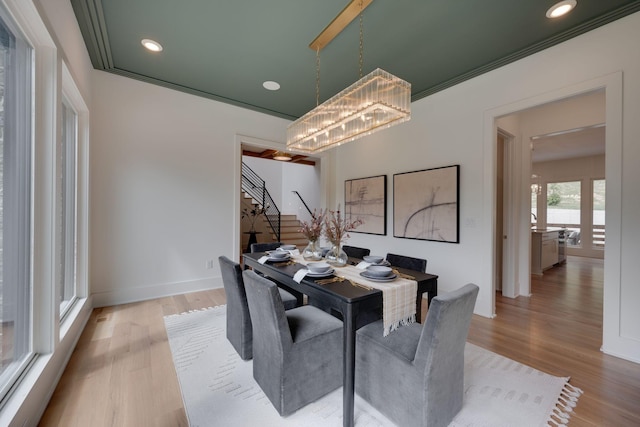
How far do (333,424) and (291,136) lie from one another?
2.71 m

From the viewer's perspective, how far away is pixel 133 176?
351 centimetres

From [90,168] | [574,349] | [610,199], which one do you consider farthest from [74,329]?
[610,199]

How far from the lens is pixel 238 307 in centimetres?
219

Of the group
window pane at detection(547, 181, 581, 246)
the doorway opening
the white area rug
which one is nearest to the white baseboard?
the white area rug

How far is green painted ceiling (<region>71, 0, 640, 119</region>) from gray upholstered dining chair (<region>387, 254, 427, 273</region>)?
221 centimetres

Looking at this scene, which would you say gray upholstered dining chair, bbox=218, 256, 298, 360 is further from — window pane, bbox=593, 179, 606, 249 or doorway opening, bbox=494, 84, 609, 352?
window pane, bbox=593, 179, 606, 249

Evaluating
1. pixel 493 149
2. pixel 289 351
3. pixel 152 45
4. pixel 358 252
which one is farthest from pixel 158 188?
pixel 493 149

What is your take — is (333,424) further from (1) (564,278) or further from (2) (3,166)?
(1) (564,278)

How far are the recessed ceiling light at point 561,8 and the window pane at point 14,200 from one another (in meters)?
3.82

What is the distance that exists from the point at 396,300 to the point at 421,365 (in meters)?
0.41

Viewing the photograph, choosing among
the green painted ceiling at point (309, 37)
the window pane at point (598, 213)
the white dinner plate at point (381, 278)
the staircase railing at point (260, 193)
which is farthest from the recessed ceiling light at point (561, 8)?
the window pane at point (598, 213)

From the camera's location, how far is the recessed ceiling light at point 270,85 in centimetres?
361

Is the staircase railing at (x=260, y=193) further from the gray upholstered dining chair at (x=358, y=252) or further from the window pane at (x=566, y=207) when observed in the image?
the window pane at (x=566, y=207)

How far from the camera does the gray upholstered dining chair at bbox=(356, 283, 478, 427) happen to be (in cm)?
133
